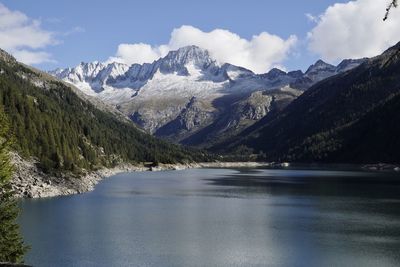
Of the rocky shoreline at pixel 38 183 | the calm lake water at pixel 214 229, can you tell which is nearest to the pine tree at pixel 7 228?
the calm lake water at pixel 214 229

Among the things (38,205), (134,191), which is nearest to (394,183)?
(134,191)

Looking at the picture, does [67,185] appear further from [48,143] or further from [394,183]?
[394,183]

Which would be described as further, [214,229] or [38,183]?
[38,183]

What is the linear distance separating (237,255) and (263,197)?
75.1 metres

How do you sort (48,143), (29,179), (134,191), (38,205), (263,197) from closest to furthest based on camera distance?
(38,205) < (29,179) < (263,197) < (134,191) < (48,143)

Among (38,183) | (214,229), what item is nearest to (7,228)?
(214,229)

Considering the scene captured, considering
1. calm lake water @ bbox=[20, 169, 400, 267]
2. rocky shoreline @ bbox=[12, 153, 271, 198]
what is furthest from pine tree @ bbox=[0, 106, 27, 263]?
rocky shoreline @ bbox=[12, 153, 271, 198]

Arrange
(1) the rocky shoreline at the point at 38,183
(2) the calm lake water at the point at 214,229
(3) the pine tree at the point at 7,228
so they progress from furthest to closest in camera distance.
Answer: (1) the rocky shoreline at the point at 38,183 < (2) the calm lake water at the point at 214,229 < (3) the pine tree at the point at 7,228

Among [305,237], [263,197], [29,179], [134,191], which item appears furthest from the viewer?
[134,191]

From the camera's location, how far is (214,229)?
91.2 metres

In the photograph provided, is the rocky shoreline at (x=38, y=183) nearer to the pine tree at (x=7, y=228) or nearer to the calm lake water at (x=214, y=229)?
the calm lake water at (x=214, y=229)

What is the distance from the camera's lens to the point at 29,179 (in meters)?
134

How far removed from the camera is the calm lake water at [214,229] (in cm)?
6912

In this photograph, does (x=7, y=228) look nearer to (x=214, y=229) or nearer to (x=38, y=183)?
(x=214, y=229)
